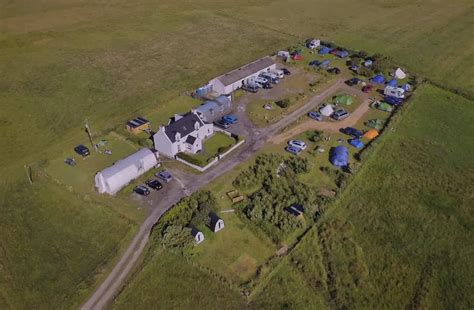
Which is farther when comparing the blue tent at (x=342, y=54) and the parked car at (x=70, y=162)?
the blue tent at (x=342, y=54)

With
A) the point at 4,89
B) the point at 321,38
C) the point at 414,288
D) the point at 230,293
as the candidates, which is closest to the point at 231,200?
the point at 230,293

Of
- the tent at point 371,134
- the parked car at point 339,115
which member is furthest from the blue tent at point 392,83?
the tent at point 371,134

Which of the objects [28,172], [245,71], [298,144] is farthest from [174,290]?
[245,71]

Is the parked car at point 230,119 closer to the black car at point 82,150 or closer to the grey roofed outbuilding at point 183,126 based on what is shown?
the grey roofed outbuilding at point 183,126

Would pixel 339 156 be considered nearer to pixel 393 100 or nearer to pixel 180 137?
pixel 393 100

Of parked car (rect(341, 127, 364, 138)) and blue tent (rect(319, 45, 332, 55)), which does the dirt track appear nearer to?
parked car (rect(341, 127, 364, 138))

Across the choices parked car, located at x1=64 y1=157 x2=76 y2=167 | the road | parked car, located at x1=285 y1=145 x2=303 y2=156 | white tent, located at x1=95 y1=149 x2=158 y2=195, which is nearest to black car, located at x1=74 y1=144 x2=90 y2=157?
parked car, located at x1=64 y1=157 x2=76 y2=167

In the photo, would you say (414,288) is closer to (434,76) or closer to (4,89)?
(434,76)
